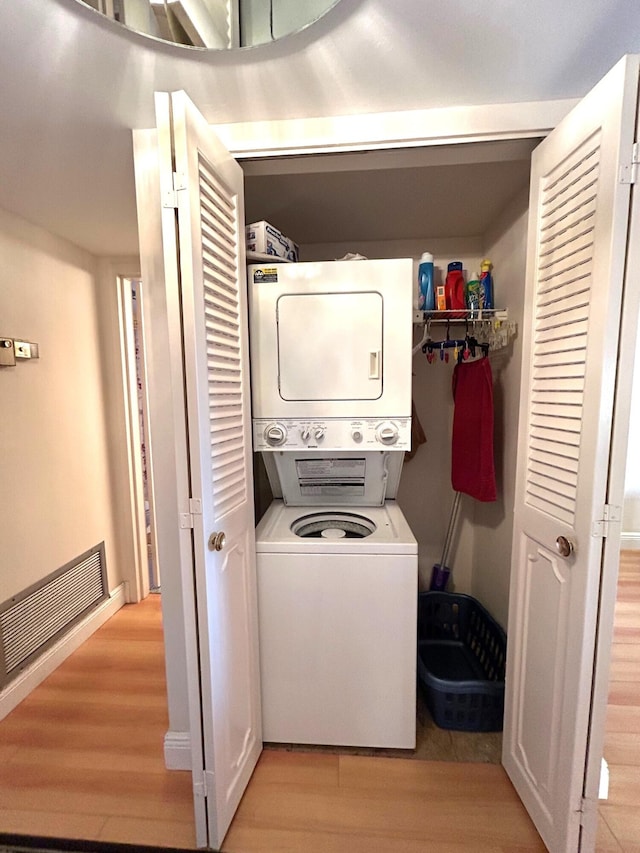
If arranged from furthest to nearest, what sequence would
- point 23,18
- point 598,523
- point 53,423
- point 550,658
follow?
point 53,423
point 550,658
point 598,523
point 23,18

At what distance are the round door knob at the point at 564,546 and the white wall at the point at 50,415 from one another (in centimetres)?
223

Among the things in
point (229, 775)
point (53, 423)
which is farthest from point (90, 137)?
point (229, 775)

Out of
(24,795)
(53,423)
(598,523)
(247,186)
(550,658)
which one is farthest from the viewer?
(53,423)

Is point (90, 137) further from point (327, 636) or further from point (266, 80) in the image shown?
point (327, 636)

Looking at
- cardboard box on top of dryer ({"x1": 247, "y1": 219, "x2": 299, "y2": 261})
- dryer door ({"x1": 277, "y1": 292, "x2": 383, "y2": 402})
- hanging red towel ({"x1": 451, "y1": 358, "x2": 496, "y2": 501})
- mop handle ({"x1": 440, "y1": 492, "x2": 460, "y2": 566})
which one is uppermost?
cardboard box on top of dryer ({"x1": 247, "y1": 219, "x2": 299, "y2": 261})

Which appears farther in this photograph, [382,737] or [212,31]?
[382,737]

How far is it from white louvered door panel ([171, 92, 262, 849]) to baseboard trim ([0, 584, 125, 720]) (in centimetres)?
122

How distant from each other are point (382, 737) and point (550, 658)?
2.47 feet

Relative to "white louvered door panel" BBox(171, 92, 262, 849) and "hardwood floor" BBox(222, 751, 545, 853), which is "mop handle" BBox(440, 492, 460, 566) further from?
"white louvered door panel" BBox(171, 92, 262, 849)

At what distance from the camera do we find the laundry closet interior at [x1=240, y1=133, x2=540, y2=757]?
4.58ft

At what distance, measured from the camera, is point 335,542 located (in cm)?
143

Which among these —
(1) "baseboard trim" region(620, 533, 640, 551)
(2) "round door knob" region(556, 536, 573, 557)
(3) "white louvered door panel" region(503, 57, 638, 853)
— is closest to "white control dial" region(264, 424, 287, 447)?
(3) "white louvered door panel" region(503, 57, 638, 853)

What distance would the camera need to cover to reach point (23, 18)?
0.84 m

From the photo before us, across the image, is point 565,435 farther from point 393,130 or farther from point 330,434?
point 393,130
